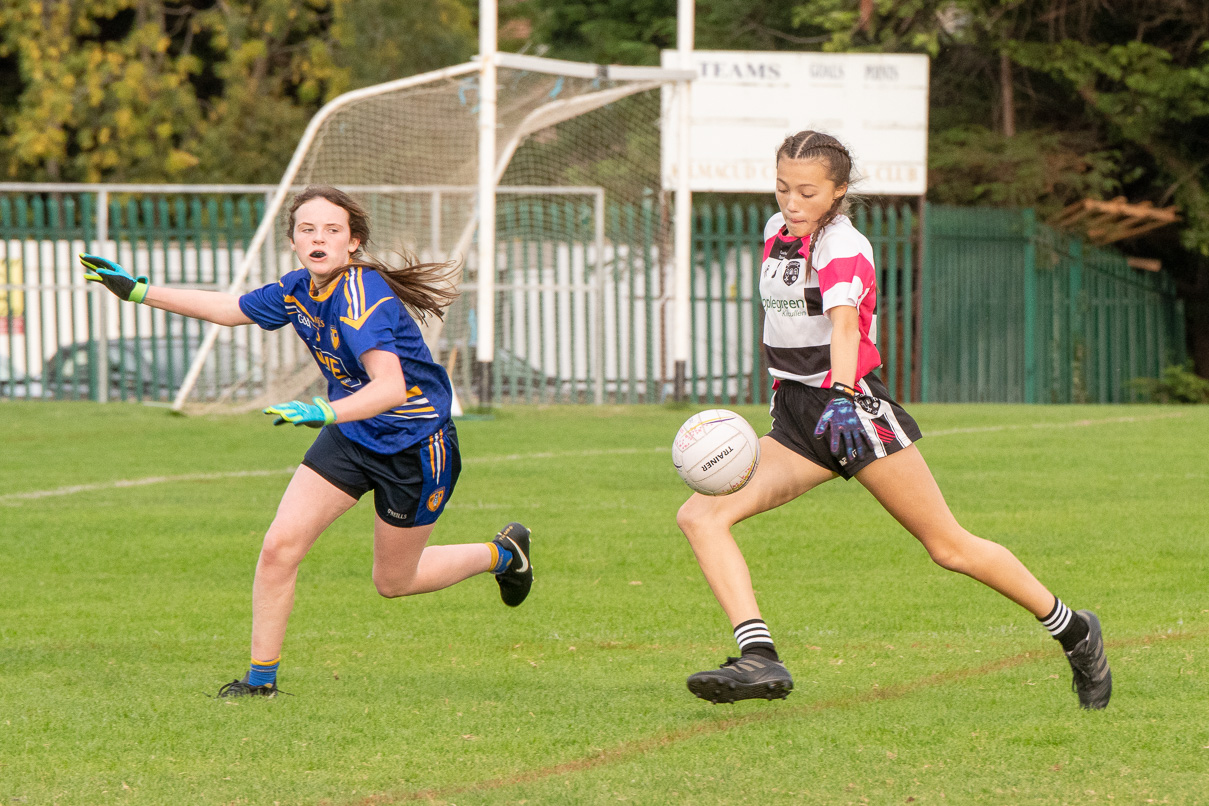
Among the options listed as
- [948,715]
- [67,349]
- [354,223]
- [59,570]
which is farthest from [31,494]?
[67,349]

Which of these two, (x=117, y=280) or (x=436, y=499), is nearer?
(x=436, y=499)

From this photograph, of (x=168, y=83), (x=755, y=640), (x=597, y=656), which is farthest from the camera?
(x=168, y=83)

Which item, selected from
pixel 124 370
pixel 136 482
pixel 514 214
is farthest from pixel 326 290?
pixel 124 370

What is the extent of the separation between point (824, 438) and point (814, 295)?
0.45m

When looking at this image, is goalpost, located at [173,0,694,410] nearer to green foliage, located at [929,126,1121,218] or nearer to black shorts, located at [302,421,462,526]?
green foliage, located at [929,126,1121,218]

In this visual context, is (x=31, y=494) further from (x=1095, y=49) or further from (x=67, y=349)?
(x=1095, y=49)

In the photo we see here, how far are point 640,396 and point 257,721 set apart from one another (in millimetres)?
15076

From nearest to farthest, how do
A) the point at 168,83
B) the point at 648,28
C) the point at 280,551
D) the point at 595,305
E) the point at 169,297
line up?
the point at 280,551 → the point at 169,297 → the point at 595,305 → the point at 168,83 → the point at 648,28

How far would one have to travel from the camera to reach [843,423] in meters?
4.50

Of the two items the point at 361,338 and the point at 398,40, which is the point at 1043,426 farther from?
the point at 398,40

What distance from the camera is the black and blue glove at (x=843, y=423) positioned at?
4496 millimetres

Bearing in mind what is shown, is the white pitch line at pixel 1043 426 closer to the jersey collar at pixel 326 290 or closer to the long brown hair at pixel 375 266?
the long brown hair at pixel 375 266

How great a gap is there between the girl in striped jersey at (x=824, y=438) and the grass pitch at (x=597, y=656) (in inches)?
13.2

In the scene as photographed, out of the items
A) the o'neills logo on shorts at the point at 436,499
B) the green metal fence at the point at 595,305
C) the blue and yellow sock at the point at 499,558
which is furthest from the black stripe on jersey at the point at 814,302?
the green metal fence at the point at 595,305
